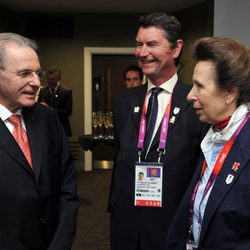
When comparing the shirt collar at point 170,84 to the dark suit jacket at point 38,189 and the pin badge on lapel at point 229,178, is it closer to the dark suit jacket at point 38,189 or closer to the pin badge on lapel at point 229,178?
the dark suit jacket at point 38,189

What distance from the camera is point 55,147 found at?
1790 mm

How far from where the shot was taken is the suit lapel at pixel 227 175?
1.41 m

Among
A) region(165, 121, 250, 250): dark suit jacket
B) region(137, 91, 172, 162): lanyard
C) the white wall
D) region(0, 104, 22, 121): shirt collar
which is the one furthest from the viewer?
the white wall

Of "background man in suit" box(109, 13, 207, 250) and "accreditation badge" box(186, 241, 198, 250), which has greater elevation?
"background man in suit" box(109, 13, 207, 250)

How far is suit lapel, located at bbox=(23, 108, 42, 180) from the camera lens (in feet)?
5.45

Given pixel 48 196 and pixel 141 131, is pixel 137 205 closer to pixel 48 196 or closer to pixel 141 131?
pixel 141 131

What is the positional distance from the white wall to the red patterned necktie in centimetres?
236

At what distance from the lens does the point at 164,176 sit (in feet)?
6.35

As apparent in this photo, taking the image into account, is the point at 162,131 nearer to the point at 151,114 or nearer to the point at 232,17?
the point at 151,114

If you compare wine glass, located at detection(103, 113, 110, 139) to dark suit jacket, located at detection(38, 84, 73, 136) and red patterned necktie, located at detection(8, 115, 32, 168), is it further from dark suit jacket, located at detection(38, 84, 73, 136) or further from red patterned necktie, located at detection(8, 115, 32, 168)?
red patterned necktie, located at detection(8, 115, 32, 168)

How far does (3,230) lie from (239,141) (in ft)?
3.14

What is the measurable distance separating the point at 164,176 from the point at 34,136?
0.65 m

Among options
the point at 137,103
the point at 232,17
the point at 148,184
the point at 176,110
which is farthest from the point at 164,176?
the point at 232,17

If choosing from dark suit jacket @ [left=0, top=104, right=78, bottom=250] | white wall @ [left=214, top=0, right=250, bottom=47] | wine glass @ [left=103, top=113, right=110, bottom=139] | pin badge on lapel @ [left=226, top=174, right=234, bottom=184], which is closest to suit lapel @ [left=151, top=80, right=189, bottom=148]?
dark suit jacket @ [left=0, top=104, right=78, bottom=250]
